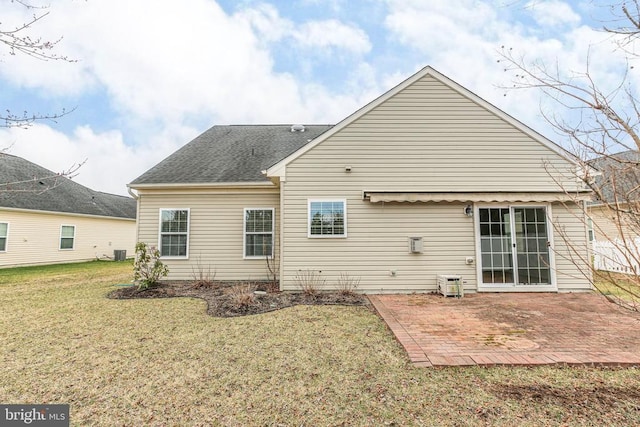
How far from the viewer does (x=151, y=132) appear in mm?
20875

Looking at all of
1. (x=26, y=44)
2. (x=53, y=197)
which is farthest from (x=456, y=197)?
(x=53, y=197)

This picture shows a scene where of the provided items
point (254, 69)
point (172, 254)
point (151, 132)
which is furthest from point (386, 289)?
point (151, 132)

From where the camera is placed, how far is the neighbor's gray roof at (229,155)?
1139 cm

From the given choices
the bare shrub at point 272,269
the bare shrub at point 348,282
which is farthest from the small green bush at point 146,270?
the bare shrub at point 348,282

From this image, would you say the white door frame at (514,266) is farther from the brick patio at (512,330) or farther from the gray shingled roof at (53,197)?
the gray shingled roof at (53,197)

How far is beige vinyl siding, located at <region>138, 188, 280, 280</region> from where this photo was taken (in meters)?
11.1

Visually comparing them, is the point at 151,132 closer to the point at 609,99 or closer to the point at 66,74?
the point at 66,74

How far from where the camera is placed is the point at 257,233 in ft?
36.9

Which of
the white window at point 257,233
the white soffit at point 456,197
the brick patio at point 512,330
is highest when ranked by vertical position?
the white soffit at point 456,197

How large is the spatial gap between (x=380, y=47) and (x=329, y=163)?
645cm

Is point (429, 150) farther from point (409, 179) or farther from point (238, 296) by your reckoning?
point (238, 296)

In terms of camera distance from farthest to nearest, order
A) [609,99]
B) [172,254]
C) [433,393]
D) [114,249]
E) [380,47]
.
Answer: [114,249] < [380,47] < [172,254] < [433,393] < [609,99]

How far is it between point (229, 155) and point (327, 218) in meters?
6.31

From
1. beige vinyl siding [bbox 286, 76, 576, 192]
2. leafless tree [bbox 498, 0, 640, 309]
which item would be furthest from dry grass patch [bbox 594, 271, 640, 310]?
beige vinyl siding [bbox 286, 76, 576, 192]
